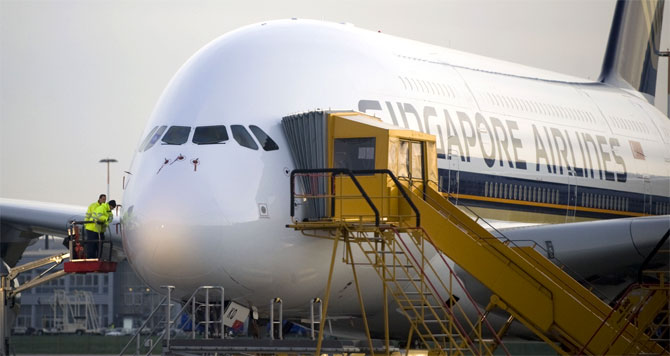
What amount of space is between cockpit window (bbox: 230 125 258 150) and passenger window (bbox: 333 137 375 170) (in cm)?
111

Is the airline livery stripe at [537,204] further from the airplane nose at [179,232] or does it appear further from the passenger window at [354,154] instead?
the airplane nose at [179,232]

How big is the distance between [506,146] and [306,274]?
5.95 meters

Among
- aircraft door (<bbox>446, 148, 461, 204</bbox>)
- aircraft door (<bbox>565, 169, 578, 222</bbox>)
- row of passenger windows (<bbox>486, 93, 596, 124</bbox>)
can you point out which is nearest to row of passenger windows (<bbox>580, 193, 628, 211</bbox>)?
aircraft door (<bbox>565, 169, 578, 222</bbox>)

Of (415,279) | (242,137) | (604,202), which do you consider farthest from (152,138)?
(604,202)

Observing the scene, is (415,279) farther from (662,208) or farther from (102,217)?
(662,208)

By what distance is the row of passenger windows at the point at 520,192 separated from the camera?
22.0m

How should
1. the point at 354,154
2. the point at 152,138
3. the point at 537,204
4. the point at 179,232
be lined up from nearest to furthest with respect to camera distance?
the point at 179,232, the point at 354,154, the point at 152,138, the point at 537,204

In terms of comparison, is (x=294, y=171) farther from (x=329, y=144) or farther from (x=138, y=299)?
(x=138, y=299)

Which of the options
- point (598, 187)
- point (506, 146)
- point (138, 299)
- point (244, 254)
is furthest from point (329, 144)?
point (138, 299)

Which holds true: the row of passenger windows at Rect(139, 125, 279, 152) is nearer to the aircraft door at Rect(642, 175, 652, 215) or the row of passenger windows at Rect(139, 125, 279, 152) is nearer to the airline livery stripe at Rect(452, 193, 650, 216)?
the airline livery stripe at Rect(452, 193, 650, 216)

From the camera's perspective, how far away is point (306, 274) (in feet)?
59.3

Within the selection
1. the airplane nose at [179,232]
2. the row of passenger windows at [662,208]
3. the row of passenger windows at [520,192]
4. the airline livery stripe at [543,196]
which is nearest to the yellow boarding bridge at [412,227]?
the airplane nose at [179,232]

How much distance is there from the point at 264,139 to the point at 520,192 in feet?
20.9

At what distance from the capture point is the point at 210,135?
18.0m
